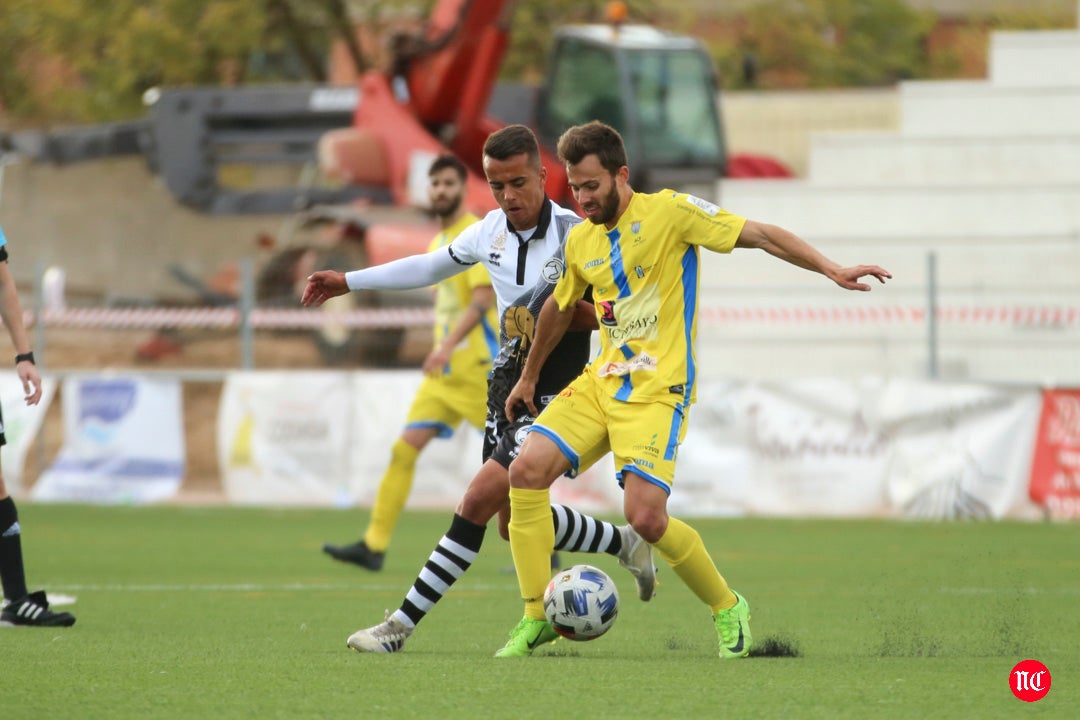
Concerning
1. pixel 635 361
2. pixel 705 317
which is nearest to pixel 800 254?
pixel 635 361

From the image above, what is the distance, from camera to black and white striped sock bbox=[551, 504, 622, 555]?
24.5 ft

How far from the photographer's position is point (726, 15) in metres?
45.4

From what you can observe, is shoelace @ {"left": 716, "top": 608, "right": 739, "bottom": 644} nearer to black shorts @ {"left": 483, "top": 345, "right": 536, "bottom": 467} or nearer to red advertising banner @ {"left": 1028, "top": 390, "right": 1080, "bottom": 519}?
black shorts @ {"left": 483, "top": 345, "right": 536, "bottom": 467}

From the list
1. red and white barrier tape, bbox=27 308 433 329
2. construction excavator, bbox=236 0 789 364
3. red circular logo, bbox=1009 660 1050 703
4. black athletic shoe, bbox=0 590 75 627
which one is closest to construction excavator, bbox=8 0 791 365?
construction excavator, bbox=236 0 789 364

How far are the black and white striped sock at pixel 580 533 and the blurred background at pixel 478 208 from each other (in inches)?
333

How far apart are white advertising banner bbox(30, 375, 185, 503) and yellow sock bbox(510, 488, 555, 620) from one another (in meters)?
11.7

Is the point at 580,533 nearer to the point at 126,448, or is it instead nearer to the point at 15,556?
the point at 15,556

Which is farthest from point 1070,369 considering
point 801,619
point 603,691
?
point 603,691

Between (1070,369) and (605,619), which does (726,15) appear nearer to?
(1070,369)

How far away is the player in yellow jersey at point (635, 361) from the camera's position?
21.8 feet

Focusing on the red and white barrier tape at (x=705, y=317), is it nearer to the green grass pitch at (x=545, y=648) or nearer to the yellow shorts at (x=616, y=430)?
the green grass pitch at (x=545, y=648)

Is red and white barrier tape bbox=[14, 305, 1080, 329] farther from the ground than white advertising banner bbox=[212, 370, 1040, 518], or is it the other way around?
red and white barrier tape bbox=[14, 305, 1080, 329]

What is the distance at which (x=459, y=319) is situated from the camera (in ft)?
36.4

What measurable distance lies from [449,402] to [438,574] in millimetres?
Result: 4189
